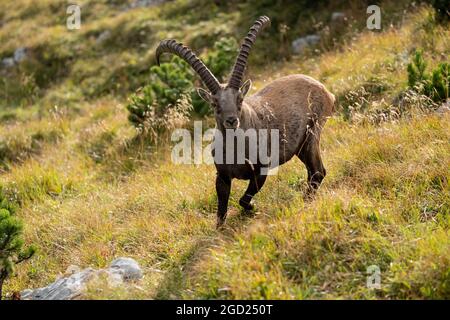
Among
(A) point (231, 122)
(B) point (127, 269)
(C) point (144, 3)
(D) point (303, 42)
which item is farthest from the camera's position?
(C) point (144, 3)

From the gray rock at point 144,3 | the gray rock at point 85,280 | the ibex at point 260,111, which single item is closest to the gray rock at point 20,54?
the gray rock at point 144,3

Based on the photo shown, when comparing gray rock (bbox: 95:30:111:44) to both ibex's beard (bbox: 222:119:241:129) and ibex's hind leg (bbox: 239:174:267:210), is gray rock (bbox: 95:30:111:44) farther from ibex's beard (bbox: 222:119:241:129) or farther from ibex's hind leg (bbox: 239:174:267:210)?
ibex's beard (bbox: 222:119:241:129)

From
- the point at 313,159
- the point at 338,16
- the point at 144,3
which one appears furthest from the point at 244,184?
the point at 144,3

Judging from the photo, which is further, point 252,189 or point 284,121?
point 284,121

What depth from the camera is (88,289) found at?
593cm

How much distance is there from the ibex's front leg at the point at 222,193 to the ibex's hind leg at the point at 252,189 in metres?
0.22

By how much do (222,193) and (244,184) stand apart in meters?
1.34

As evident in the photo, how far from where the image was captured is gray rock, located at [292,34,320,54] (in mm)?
14688

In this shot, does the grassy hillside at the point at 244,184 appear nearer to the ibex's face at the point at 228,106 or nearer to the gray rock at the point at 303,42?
the gray rock at the point at 303,42

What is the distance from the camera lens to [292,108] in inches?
297

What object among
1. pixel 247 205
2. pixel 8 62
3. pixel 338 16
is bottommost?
pixel 247 205

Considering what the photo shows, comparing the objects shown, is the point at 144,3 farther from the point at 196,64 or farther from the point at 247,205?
the point at 247,205

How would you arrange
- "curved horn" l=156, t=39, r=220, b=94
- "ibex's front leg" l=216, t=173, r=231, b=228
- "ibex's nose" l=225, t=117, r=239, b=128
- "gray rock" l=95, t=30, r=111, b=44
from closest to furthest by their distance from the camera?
"ibex's nose" l=225, t=117, r=239, b=128 → "curved horn" l=156, t=39, r=220, b=94 → "ibex's front leg" l=216, t=173, r=231, b=228 → "gray rock" l=95, t=30, r=111, b=44

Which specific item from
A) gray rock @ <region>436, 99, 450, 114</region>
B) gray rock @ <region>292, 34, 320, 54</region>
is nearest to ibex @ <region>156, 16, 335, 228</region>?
gray rock @ <region>436, 99, 450, 114</region>
